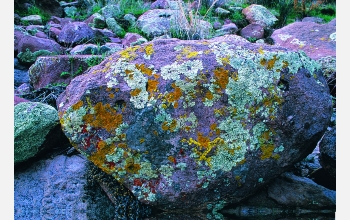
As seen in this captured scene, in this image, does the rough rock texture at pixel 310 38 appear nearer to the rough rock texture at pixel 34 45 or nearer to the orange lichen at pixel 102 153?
the rough rock texture at pixel 34 45

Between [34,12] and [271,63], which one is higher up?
[271,63]

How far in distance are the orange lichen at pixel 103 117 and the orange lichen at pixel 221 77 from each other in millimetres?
747

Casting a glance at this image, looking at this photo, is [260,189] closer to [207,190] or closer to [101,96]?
[207,190]

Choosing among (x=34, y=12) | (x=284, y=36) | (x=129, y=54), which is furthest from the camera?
(x=34, y=12)

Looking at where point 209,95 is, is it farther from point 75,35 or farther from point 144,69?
point 75,35

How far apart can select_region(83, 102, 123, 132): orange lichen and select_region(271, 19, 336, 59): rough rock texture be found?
11.5 feet

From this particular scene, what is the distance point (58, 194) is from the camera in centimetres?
340

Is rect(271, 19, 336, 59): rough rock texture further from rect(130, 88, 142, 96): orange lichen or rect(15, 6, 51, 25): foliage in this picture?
rect(15, 6, 51, 25): foliage

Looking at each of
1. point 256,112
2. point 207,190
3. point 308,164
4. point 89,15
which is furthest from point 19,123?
point 89,15

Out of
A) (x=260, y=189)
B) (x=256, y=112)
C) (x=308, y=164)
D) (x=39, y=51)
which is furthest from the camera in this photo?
(x=39, y=51)

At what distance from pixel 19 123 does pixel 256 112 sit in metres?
1.97

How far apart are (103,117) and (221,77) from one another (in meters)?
0.89

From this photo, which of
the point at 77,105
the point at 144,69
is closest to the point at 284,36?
the point at 144,69

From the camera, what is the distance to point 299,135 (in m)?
2.94
